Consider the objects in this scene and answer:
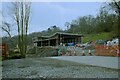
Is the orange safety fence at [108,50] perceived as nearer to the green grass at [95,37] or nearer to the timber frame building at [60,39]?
the green grass at [95,37]

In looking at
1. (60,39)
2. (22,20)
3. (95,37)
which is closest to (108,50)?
(22,20)

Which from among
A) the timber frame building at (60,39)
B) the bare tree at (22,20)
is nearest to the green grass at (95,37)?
the timber frame building at (60,39)

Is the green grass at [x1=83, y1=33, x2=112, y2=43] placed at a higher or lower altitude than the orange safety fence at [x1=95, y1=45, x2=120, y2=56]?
higher

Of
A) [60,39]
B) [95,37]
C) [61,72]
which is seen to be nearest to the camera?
[61,72]

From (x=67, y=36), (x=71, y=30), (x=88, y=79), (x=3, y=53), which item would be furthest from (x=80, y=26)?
(x=88, y=79)

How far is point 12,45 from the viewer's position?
3061 cm

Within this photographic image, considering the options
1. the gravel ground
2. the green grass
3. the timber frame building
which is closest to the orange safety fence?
the gravel ground

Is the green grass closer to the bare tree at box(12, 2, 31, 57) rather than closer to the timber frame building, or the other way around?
the timber frame building

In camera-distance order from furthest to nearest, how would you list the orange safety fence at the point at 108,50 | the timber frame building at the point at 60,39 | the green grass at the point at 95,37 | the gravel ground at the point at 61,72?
1. the timber frame building at the point at 60,39
2. the green grass at the point at 95,37
3. the orange safety fence at the point at 108,50
4. the gravel ground at the point at 61,72

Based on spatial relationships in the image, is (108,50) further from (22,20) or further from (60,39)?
(60,39)

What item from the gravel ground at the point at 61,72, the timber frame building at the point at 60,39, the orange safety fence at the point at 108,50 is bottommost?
the gravel ground at the point at 61,72

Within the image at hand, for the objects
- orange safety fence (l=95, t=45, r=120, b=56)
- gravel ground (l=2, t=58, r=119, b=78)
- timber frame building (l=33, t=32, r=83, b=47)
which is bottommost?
gravel ground (l=2, t=58, r=119, b=78)

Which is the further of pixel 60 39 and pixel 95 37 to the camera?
pixel 95 37

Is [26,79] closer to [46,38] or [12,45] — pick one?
[12,45]
